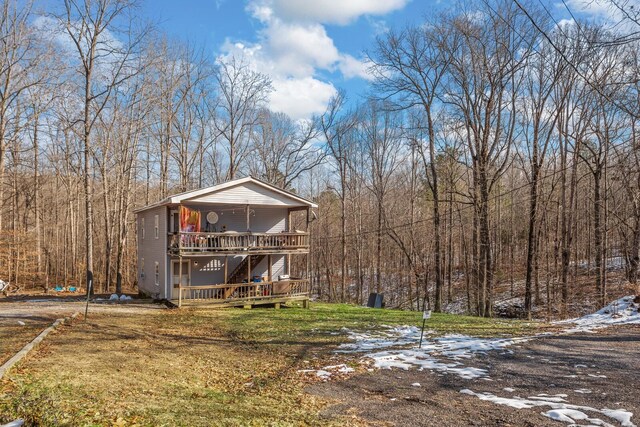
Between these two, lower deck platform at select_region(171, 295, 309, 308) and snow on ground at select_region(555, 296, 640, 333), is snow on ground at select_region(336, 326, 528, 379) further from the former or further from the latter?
lower deck platform at select_region(171, 295, 309, 308)

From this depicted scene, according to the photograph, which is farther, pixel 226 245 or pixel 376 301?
pixel 376 301

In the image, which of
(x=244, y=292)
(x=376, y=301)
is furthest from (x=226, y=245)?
(x=376, y=301)

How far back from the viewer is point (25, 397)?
498 centimetres

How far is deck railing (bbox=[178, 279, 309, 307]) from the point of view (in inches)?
659

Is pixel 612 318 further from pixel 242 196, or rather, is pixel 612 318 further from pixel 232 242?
pixel 242 196

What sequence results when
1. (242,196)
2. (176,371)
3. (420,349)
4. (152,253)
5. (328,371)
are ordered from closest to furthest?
(176,371), (328,371), (420,349), (242,196), (152,253)

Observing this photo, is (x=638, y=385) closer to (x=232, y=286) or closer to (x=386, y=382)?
(x=386, y=382)

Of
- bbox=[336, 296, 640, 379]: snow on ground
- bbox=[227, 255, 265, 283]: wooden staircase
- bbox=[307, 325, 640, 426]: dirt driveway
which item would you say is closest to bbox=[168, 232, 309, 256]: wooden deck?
bbox=[227, 255, 265, 283]: wooden staircase

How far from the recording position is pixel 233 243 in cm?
1739

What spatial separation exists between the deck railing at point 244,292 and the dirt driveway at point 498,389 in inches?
405

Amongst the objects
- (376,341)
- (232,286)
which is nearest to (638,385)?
(376,341)

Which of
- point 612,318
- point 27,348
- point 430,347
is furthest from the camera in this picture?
point 612,318

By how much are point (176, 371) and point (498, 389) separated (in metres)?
5.57

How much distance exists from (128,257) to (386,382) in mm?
31421
